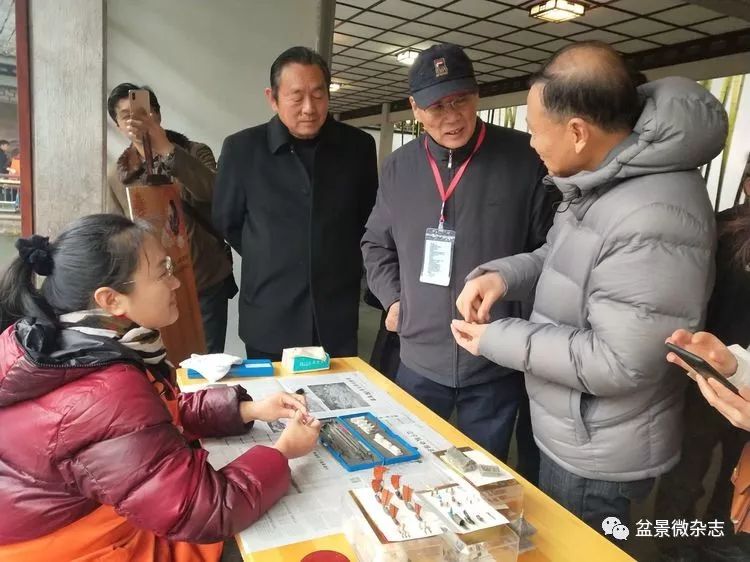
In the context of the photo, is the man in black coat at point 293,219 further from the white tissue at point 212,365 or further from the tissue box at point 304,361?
the white tissue at point 212,365

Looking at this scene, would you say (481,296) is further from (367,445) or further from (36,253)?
(36,253)

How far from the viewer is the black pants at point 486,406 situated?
1743 mm

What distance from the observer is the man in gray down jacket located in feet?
3.49

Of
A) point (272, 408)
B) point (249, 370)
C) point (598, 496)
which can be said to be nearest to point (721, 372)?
point (598, 496)

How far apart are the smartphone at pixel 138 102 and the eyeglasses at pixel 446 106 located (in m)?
1.21

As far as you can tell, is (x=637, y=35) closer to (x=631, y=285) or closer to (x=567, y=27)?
(x=567, y=27)

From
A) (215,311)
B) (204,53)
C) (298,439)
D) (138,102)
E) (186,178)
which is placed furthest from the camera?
(204,53)

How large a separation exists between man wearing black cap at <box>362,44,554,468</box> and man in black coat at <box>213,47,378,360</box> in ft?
1.55

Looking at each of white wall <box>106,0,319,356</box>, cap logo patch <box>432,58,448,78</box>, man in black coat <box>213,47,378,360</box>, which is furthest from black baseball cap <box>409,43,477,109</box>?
white wall <box>106,0,319,356</box>

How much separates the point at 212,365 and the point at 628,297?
3.71 ft

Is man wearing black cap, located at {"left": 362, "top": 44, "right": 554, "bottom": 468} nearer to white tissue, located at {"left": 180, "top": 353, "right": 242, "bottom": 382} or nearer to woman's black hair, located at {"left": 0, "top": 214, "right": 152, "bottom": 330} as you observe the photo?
white tissue, located at {"left": 180, "top": 353, "right": 242, "bottom": 382}

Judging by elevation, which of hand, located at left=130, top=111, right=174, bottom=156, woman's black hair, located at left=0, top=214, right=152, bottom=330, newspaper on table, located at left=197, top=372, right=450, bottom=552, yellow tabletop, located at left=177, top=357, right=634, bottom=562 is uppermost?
hand, located at left=130, top=111, right=174, bottom=156

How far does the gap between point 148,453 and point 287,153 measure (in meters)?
1.52

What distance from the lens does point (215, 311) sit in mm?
2723
